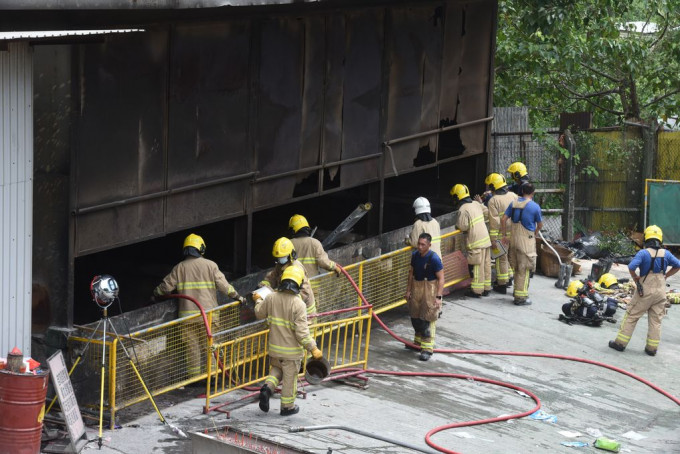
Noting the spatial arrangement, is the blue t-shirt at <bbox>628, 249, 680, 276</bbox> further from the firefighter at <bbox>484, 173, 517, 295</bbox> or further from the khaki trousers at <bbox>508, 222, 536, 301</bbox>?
the firefighter at <bbox>484, 173, 517, 295</bbox>

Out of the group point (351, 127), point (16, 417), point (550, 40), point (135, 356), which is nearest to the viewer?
point (16, 417)

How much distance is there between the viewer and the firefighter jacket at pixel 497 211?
56.3 feet

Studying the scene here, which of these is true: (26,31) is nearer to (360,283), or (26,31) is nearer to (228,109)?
(228,109)

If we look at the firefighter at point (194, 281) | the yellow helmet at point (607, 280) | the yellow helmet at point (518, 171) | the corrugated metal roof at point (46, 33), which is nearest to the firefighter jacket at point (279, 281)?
the firefighter at point (194, 281)

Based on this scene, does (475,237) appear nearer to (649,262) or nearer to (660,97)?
(649,262)

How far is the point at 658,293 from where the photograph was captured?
14688 millimetres

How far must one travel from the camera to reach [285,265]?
12.1 metres

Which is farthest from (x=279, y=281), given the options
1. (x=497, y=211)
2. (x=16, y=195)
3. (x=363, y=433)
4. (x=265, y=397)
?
(x=497, y=211)

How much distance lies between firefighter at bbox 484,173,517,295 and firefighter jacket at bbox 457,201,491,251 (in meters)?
0.59

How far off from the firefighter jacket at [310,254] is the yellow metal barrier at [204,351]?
0.18 metres

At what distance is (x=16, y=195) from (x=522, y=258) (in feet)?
27.8

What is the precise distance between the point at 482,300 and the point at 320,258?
13.8ft

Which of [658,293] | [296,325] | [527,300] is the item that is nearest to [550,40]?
[527,300]

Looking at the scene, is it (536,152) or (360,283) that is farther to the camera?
(536,152)
